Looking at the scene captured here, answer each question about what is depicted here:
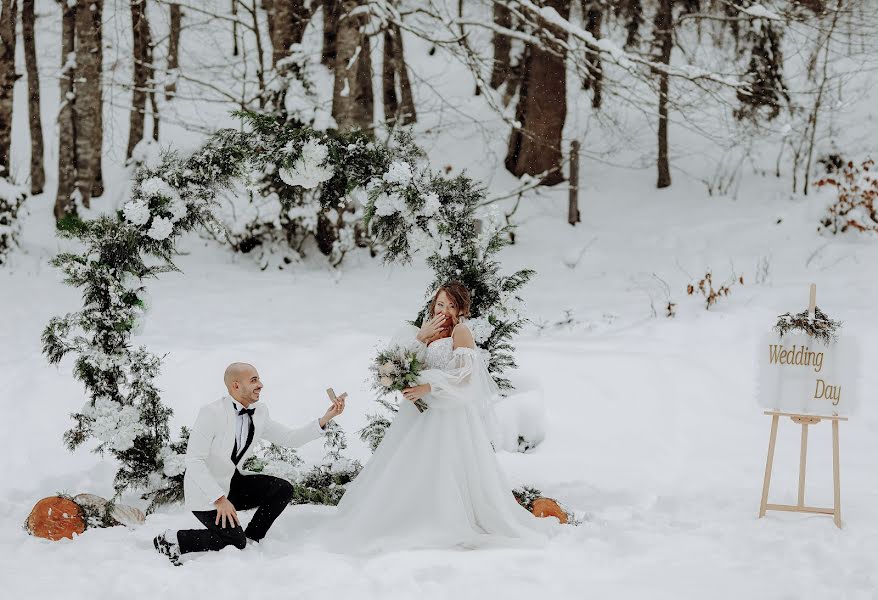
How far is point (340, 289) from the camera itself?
1181 cm

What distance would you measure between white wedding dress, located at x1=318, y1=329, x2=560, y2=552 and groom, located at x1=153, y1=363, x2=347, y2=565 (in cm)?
43

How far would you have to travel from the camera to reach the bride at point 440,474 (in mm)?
5520

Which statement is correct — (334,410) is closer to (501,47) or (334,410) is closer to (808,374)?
(808,374)

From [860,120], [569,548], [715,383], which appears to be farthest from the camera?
[860,120]

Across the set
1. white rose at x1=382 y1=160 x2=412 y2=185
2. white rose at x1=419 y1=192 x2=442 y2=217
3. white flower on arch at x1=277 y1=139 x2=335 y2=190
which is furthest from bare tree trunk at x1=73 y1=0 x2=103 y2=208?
white rose at x1=419 y1=192 x2=442 y2=217

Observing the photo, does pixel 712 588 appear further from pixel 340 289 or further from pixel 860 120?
pixel 860 120

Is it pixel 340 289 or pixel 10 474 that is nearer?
pixel 10 474

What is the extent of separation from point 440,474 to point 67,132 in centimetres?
1125

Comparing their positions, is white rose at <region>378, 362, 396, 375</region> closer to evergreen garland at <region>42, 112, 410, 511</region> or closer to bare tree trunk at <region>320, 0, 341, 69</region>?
evergreen garland at <region>42, 112, 410, 511</region>

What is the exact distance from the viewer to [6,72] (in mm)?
11555

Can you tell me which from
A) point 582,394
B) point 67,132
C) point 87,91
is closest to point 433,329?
point 582,394

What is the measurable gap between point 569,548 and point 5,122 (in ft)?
31.7

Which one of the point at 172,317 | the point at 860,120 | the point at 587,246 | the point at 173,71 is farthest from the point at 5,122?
the point at 860,120

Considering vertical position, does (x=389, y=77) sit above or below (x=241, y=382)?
above
